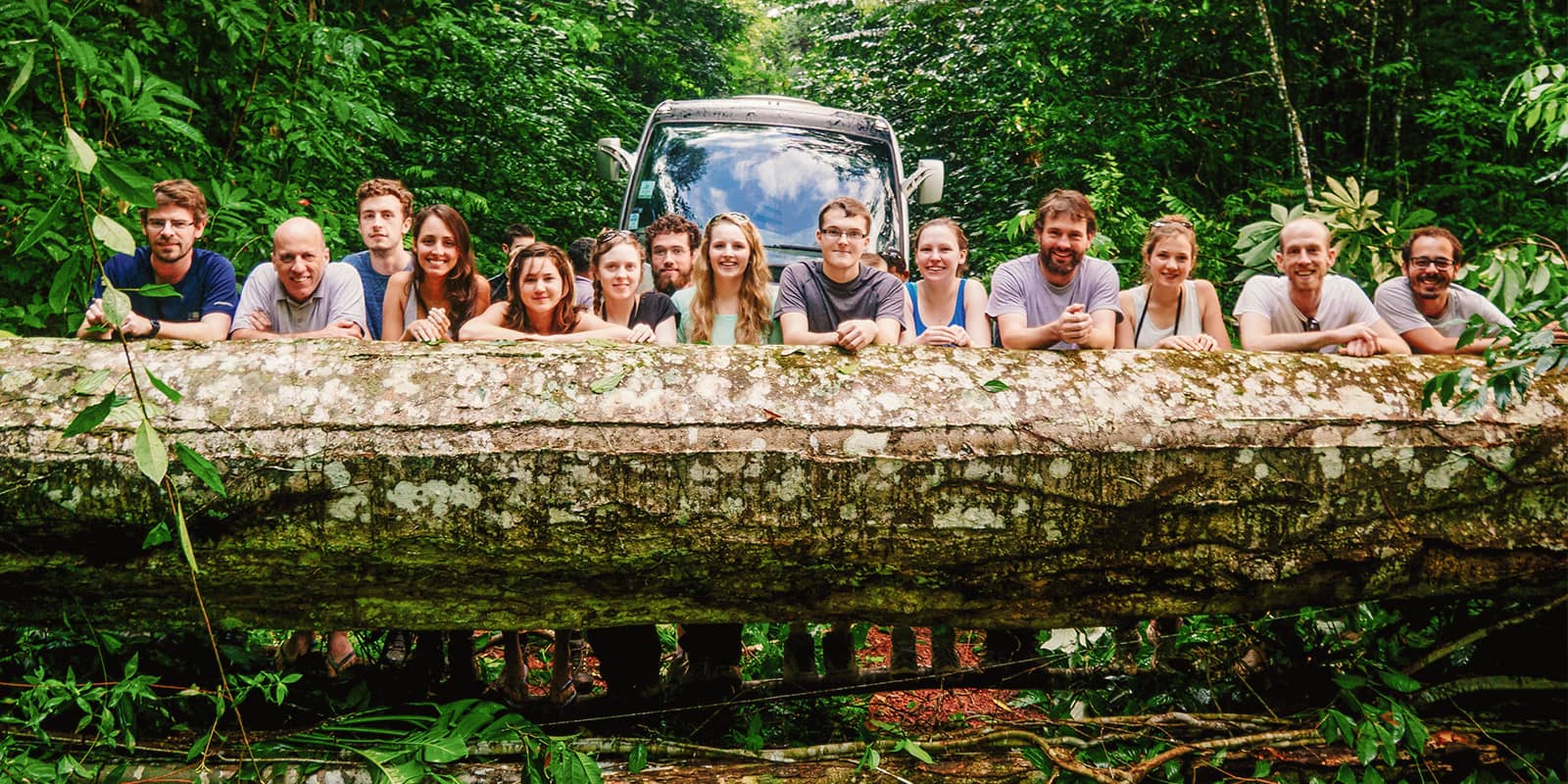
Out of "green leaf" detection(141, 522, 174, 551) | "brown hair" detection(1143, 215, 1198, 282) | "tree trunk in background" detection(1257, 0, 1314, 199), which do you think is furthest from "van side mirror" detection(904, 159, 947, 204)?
"green leaf" detection(141, 522, 174, 551)

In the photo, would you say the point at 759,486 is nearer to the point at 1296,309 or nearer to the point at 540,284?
the point at 540,284

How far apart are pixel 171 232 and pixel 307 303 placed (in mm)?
467

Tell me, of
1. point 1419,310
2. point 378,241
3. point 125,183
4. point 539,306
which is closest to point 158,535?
point 125,183

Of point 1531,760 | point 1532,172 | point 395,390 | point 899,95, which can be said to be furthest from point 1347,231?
point 899,95

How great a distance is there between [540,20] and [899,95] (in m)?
6.10

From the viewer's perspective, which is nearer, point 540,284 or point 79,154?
point 79,154

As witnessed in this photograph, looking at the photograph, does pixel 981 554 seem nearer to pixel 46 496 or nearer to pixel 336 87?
pixel 46 496

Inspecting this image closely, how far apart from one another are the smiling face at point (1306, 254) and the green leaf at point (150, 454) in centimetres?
352

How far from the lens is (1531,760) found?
2631mm

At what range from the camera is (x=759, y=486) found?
2.16m

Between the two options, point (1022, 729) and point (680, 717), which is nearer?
point (1022, 729)

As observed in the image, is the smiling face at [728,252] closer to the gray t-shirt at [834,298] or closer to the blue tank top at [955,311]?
the gray t-shirt at [834,298]

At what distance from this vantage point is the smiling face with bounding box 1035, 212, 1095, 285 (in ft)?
12.0

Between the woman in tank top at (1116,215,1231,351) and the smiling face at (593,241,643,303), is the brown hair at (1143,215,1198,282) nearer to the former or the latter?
the woman in tank top at (1116,215,1231,351)
